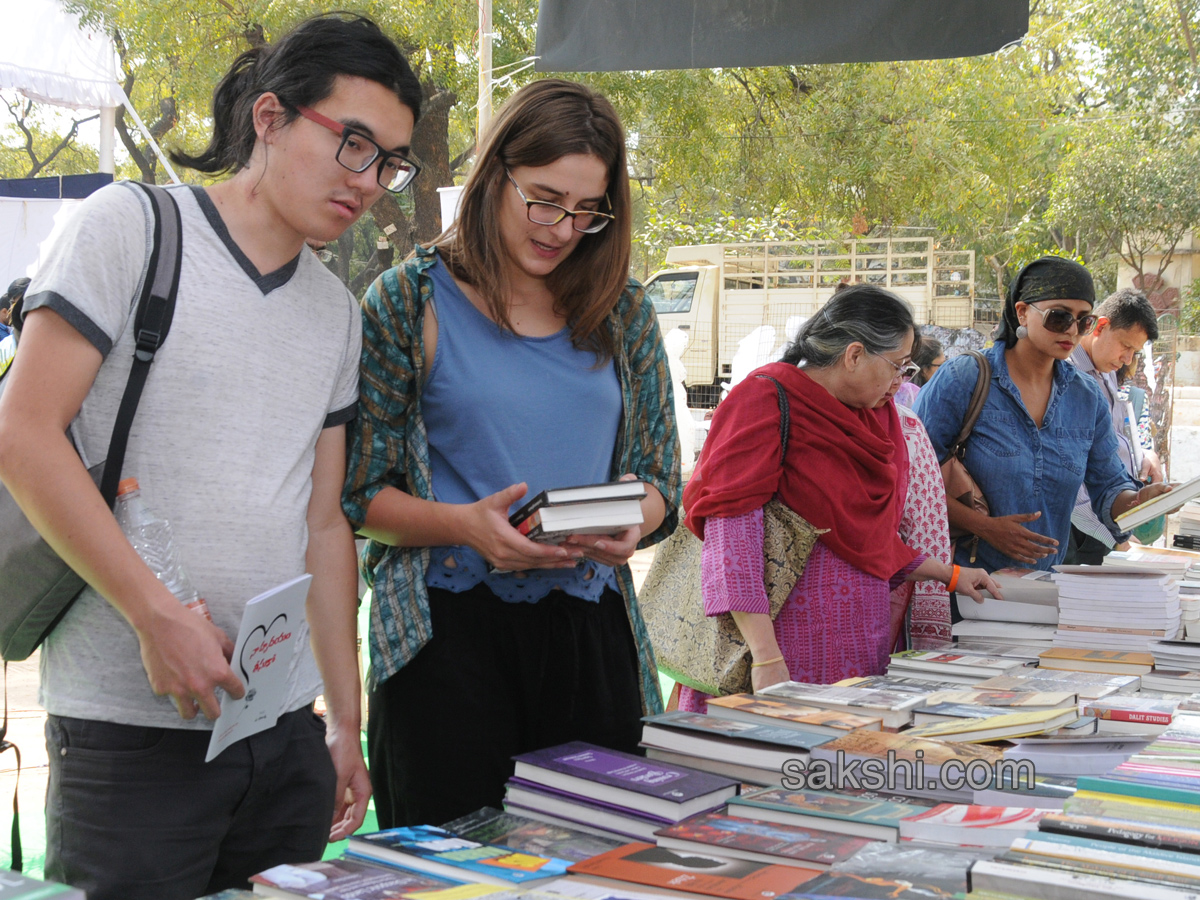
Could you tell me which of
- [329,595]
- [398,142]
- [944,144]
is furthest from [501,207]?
[944,144]

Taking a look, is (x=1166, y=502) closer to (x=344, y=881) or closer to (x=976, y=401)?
(x=976, y=401)

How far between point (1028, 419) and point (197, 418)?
246 cm

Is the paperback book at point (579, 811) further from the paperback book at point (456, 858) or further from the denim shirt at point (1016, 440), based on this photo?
the denim shirt at point (1016, 440)

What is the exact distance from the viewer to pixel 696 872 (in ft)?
3.59

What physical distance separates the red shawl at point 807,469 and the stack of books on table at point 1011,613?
250 millimetres

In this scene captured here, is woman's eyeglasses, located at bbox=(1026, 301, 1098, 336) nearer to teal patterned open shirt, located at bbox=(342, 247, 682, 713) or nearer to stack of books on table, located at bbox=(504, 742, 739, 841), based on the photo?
teal patterned open shirt, located at bbox=(342, 247, 682, 713)

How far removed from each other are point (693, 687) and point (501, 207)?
1.41m

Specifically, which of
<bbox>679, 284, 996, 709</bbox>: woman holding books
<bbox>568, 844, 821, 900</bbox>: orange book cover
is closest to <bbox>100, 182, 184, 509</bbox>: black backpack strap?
<bbox>568, 844, 821, 900</bbox>: orange book cover

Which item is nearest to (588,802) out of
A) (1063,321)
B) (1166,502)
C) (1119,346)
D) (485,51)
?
(1166,502)

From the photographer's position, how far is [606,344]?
6.01 feet

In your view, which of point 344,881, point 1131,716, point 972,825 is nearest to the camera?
point 344,881

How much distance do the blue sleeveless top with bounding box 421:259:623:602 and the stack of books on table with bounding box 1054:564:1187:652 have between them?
1393 millimetres

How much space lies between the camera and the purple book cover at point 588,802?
1.27 m

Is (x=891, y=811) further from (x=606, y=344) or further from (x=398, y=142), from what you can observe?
(x=398, y=142)
